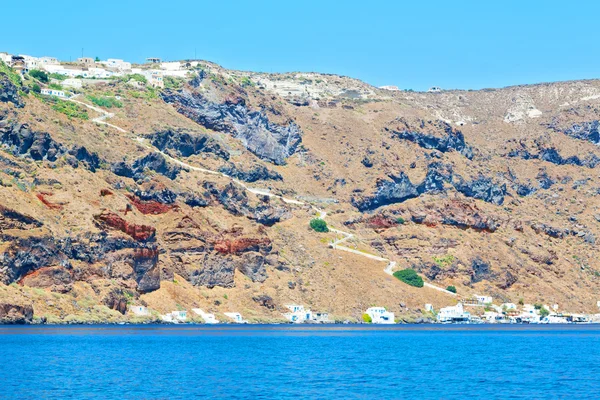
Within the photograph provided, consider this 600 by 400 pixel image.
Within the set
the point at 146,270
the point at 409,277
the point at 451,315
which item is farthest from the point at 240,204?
the point at 451,315

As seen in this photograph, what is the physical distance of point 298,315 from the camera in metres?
168

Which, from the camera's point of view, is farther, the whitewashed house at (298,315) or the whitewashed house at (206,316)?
the whitewashed house at (298,315)

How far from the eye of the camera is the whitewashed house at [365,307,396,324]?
6954 inches

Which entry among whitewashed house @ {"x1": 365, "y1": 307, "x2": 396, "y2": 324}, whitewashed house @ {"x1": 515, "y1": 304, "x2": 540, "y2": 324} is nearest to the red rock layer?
whitewashed house @ {"x1": 365, "y1": 307, "x2": 396, "y2": 324}

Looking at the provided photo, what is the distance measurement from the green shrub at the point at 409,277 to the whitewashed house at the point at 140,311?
5456cm

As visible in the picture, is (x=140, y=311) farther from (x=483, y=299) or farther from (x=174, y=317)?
(x=483, y=299)

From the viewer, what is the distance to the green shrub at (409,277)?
18962 cm

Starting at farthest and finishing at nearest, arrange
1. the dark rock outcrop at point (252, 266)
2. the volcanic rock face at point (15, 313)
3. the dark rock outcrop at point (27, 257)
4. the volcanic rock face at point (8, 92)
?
the volcanic rock face at point (8, 92), the dark rock outcrop at point (252, 266), the dark rock outcrop at point (27, 257), the volcanic rock face at point (15, 313)

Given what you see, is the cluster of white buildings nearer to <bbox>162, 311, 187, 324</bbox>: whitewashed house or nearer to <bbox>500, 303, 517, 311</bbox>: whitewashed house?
<bbox>162, 311, 187, 324</bbox>: whitewashed house

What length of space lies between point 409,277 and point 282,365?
10433 cm

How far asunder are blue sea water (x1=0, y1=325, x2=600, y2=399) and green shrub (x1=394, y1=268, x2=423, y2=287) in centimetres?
5156

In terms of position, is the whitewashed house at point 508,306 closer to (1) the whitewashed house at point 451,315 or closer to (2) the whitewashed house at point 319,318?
(1) the whitewashed house at point 451,315

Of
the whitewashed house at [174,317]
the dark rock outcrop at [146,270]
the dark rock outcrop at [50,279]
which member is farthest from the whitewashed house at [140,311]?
the dark rock outcrop at [50,279]

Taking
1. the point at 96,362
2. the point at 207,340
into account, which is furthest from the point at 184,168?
the point at 96,362
